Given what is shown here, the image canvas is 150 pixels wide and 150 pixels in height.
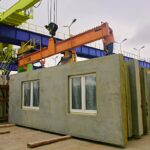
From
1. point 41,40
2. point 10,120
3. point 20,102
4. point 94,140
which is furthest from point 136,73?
point 41,40

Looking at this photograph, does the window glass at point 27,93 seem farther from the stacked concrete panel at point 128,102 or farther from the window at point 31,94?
the stacked concrete panel at point 128,102

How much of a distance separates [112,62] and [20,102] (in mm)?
5417

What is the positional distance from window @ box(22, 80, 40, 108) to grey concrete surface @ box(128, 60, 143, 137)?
Result: 3.96 meters

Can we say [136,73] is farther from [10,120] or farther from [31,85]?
[10,120]

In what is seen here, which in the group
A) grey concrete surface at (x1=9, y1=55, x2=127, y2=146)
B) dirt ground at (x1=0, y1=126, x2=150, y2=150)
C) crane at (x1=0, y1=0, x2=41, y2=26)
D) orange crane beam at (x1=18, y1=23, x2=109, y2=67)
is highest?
crane at (x1=0, y1=0, x2=41, y2=26)

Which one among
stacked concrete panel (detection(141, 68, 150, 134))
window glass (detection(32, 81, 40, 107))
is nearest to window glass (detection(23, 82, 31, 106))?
window glass (detection(32, 81, 40, 107))

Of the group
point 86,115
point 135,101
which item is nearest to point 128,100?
point 135,101

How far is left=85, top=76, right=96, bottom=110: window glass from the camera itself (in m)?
6.33

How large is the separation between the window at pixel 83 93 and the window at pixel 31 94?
217 cm

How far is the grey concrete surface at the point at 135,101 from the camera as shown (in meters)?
6.26

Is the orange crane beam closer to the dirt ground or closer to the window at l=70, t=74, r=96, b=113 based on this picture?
the window at l=70, t=74, r=96, b=113

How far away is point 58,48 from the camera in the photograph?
10.1 metres

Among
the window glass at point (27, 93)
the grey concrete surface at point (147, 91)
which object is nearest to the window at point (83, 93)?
the grey concrete surface at point (147, 91)

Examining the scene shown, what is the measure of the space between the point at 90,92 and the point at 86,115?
2.37ft
